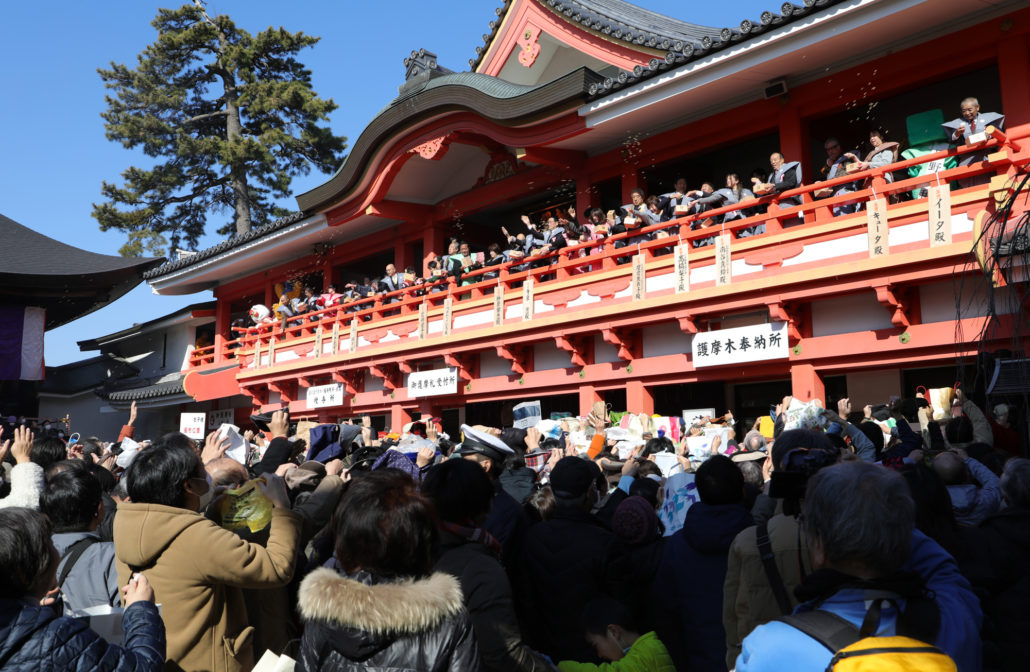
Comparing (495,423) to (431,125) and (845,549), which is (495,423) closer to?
(431,125)

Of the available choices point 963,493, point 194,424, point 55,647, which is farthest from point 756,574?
point 194,424

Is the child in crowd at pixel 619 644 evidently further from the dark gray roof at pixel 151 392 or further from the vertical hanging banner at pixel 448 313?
the dark gray roof at pixel 151 392

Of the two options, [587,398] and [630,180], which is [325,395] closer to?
[587,398]

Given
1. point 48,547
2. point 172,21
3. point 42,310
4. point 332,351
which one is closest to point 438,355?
point 332,351

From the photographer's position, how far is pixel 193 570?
2.64 metres

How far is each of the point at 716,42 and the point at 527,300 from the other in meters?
4.57

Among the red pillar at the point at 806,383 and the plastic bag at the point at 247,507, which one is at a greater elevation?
the red pillar at the point at 806,383

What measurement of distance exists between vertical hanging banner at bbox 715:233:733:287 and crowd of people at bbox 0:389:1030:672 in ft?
17.1

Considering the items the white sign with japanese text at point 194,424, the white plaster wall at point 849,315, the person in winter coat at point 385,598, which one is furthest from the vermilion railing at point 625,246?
the person in winter coat at point 385,598

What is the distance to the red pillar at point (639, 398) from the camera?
10953 millimetres

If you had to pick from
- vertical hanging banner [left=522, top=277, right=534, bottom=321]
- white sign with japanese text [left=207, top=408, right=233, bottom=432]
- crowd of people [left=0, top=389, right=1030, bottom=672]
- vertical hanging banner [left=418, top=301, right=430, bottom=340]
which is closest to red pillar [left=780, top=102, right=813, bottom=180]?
vertical hanging banner [left=522, top=277, right=534, bottom=321]

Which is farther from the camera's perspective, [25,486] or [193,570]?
[25,486]

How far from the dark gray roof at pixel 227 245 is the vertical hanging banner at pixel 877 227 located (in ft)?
36.0

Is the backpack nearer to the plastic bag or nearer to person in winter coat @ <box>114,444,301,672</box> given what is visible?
person in winter coat @ <box>114,444,301,672</box>
